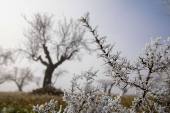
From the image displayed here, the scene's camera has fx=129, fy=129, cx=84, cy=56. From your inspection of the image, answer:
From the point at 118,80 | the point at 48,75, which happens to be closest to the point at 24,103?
the point at 118,80

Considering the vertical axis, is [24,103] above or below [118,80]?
below

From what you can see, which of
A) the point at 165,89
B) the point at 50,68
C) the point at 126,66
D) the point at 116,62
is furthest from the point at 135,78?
the point at 50,68

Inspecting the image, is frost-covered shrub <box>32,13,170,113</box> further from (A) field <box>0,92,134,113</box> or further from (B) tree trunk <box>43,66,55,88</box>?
(B) tree trunk <box>43,66,55,88</box>

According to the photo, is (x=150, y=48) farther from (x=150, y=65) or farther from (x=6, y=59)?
(x=6, y=59)

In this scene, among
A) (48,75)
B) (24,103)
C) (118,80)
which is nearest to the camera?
(118,80)

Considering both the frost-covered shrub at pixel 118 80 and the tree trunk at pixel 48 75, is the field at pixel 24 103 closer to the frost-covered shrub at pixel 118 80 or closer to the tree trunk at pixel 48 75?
the frost-covered shrub at pixel 118 80

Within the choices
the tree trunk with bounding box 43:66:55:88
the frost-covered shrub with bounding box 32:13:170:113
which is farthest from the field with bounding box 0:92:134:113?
the tree trunk with bounding box 43:66:55:88

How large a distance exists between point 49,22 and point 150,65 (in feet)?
59.5

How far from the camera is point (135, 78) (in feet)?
4.11

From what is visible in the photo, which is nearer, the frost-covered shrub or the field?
the frost-covered shrub

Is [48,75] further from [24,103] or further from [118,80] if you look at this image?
[118,80]

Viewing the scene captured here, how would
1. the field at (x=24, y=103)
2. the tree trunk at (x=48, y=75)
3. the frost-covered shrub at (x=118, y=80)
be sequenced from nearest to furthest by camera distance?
1. the frost-covered shrub at (x=118, y=80)
2. the field at (x=24, y=103)
3. the tree trunk at (x=48, y=75)

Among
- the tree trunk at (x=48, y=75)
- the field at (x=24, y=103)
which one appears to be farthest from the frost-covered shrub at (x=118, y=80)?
the tree trunk at (x=48, y=75)

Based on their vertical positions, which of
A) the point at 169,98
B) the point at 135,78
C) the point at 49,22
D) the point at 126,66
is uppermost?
the point at 49,22
